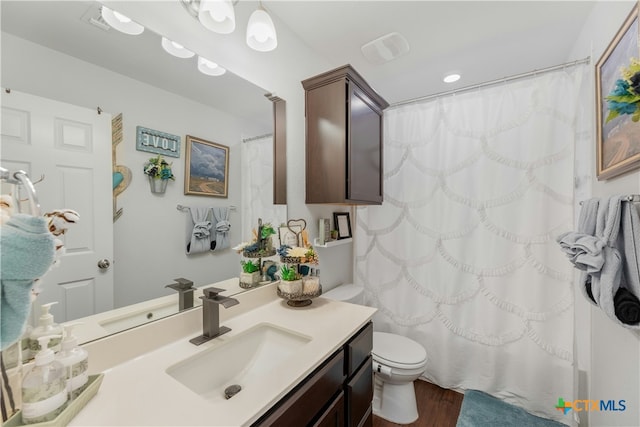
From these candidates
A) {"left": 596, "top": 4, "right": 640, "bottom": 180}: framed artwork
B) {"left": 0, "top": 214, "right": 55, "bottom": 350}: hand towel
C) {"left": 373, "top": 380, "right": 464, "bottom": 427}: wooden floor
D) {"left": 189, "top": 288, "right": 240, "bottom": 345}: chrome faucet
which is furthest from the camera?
{"left": 373, "top": 380, "right": 464, "bottom": 427}: wooden floor

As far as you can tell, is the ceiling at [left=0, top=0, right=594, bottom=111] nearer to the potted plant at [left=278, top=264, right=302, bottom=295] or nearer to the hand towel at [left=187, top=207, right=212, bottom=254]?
the hand towel at [left=187, top=207, right=212, bottom=254]

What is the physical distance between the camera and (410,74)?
1979mm

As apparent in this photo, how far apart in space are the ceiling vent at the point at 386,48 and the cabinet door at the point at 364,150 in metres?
0.34

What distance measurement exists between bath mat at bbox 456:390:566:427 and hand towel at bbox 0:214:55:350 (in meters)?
2.07

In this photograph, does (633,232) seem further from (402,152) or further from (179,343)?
(179,343)

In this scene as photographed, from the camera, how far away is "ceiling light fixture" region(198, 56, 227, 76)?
1.08 meters

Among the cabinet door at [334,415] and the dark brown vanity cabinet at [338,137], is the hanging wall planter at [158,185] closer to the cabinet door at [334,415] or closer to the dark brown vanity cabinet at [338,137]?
the dark brown vanity cabinet at [338,137]

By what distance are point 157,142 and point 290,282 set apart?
85 cm

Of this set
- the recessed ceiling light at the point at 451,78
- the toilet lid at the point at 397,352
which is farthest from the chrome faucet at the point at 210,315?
the recessed ceiling light at the point at 451,78

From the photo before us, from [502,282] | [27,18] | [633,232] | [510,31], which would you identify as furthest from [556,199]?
[27,18]

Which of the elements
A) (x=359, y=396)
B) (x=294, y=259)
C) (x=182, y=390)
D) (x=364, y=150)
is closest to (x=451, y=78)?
(x=364, y=150)

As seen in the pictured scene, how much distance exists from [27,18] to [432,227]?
2.12m

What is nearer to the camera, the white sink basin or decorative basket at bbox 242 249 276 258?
the white sink basin

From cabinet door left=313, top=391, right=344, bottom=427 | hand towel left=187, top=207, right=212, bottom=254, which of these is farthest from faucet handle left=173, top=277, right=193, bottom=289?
cabinet door left=313, top=391, right=344, bottom=427
